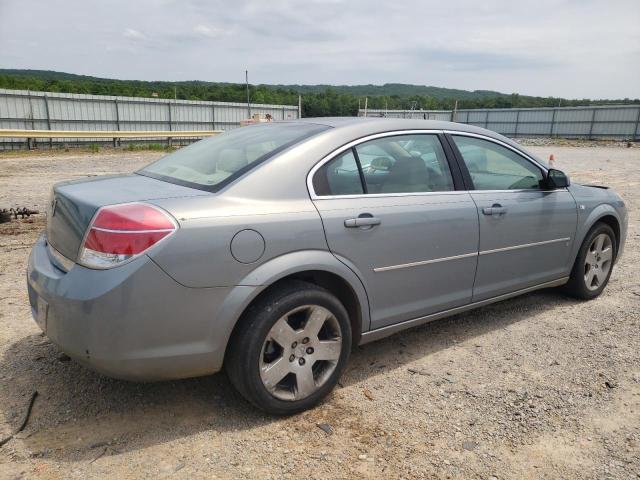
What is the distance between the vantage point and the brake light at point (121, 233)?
240cm

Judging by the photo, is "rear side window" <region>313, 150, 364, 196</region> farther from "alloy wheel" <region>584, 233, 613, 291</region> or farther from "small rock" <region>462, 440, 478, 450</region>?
"alloy wheel" <region>584, 233, 613, 291</region>

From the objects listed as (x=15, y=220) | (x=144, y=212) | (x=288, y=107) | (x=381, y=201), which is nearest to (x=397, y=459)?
(x=381, y=201)

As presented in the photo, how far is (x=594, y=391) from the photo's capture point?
326cm

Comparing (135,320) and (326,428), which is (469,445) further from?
(135,320)

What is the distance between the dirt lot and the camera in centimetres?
251

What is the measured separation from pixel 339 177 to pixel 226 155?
731 mm

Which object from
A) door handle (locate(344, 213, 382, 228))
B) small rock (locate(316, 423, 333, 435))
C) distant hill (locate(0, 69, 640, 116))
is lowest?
small rock (locate(316, 423, 333, 435))

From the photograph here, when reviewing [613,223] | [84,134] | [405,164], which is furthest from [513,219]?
[84,134]

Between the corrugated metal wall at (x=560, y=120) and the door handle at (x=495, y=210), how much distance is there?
35607mm

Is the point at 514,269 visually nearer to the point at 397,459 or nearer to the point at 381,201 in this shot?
the point at 381,201

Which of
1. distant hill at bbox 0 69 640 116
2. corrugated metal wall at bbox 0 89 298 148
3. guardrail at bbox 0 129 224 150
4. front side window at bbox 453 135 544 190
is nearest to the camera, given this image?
front side window at bbox 453 135 544 190

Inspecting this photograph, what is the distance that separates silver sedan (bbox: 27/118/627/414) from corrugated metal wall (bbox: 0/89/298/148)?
73.9 feet

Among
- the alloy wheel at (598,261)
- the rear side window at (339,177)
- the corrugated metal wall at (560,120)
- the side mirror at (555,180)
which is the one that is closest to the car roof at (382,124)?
the rear side window at (339,177)

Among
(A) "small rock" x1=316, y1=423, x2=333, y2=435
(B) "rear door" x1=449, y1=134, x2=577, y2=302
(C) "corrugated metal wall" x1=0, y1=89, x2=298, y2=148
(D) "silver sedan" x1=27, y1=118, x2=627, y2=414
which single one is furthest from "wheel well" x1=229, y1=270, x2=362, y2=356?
(C) "corrugated metal wall" x1=0, y1=89, x2=298, y2=148
